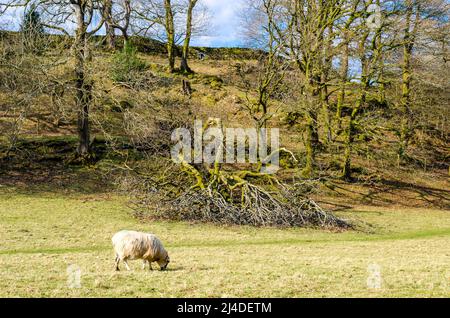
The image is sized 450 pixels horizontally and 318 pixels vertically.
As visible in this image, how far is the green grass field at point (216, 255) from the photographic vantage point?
823 cm

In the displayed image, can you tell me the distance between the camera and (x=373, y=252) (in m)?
15.0

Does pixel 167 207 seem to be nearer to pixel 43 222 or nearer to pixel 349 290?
pixel 43 222

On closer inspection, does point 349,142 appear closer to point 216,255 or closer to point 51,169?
point 51,169

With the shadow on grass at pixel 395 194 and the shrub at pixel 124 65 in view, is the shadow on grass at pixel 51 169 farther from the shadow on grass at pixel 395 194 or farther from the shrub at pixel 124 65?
the shadow on grass at pixel 395 194

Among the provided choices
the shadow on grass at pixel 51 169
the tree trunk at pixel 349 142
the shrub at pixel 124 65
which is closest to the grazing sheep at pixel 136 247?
the shadow on grass at pixel 51 169

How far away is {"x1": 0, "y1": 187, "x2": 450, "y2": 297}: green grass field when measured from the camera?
324 inches

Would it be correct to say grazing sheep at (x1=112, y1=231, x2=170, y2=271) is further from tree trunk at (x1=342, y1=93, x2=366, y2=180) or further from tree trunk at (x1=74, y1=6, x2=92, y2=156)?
tree trunk at (x1=342, y1=93, x2=366, y2=180)

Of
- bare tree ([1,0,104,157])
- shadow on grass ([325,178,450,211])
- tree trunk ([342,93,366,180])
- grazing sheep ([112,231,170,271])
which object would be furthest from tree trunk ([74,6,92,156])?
grazing sheep ([112,231,170,271])

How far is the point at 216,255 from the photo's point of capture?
13367mm

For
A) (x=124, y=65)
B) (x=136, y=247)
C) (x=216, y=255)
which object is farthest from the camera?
(x=124, y=65)

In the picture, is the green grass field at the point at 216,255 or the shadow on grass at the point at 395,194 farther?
the shadow on grass at the point at 395,194

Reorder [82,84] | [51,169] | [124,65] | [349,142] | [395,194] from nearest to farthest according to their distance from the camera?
1. [82,84]
2. [51,169]
3. [349,142]
4. [395,194]
5. [124,65]

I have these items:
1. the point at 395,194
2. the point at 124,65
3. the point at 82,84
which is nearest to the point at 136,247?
the point at 82,84
